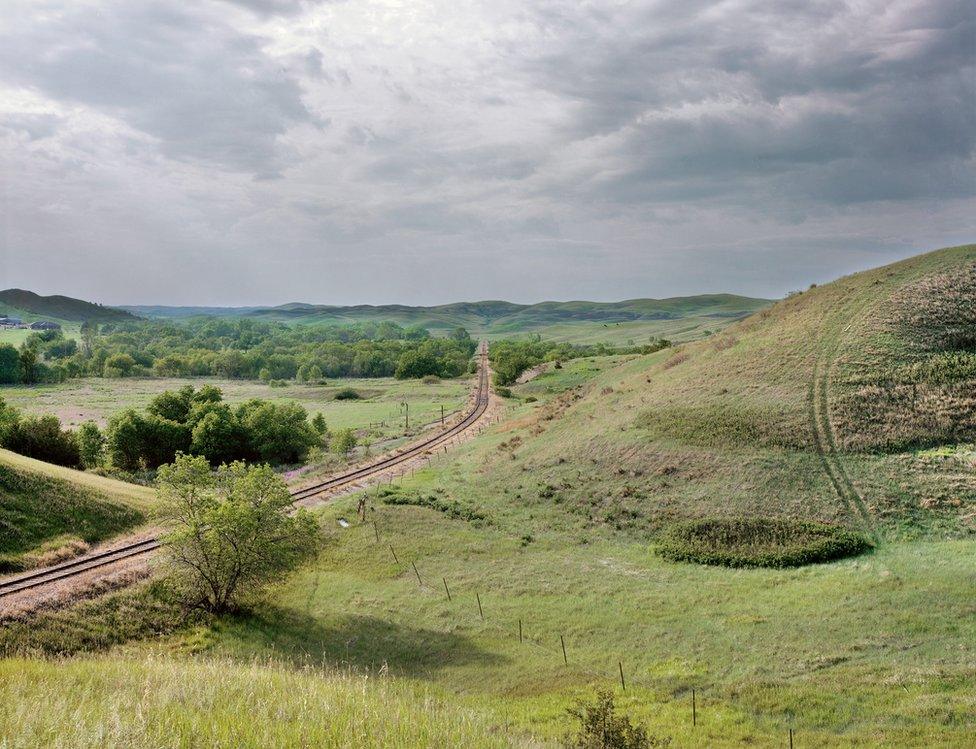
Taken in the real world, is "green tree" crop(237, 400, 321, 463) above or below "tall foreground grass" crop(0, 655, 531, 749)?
below

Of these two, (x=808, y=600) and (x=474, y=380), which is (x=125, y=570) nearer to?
(x=808, y=600)

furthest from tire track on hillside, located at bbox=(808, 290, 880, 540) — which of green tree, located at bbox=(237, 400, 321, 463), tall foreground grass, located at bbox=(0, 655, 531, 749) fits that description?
green tree, located at bbox=(237, 400, 321, 463)

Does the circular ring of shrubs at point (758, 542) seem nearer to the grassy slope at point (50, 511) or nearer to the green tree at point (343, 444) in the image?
the grassy slope at point (50, 511)

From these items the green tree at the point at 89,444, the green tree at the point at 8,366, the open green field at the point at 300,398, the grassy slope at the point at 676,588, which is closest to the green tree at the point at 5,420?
the green tree at the point at 89,444

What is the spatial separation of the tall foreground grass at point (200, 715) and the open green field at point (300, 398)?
7256 centimetres

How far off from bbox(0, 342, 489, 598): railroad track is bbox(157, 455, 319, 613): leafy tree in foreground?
2.79 m

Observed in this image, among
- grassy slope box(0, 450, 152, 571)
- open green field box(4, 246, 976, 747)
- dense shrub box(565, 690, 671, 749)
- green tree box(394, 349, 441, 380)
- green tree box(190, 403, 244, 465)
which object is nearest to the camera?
dense shrub box(565, 690, 671, 749)

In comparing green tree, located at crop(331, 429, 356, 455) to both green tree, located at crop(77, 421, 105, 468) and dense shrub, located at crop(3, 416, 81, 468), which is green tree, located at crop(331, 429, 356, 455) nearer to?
green tree, located at crop(77, 421, 105, 468)

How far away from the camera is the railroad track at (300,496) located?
32469mm

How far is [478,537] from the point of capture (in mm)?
41594

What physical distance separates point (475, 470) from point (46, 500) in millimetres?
32076

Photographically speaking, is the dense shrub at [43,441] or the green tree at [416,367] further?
the green tree at [416,367]

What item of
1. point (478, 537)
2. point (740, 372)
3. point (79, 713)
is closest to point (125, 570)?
point (478, 537)

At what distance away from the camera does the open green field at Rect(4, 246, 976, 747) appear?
65.4 feet
